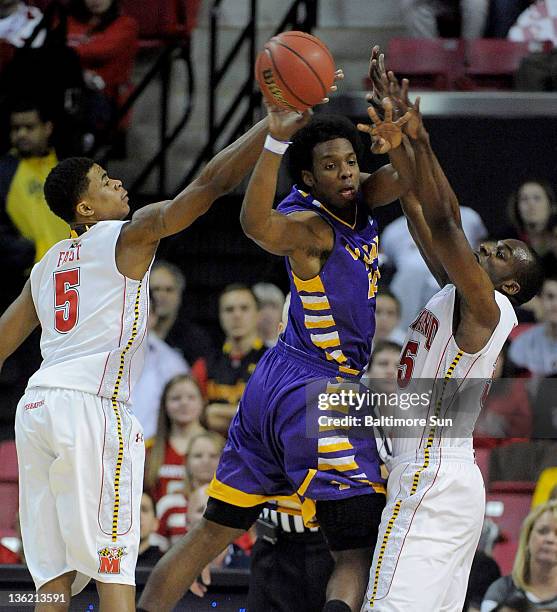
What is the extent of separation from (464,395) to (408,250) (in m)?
3.30

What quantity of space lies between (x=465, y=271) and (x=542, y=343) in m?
3.12

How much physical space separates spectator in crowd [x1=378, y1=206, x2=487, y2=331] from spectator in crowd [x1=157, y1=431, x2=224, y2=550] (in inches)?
56.1

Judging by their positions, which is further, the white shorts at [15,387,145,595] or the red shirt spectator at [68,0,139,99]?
the red shirt spectator at [68,0,139,99]

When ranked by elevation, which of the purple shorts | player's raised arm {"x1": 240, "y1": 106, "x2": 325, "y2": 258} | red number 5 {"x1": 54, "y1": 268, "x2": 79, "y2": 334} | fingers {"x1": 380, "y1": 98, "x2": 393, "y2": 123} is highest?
fingers {"x1": 380, "y1": 98, "x2": 393, "y2": 123}

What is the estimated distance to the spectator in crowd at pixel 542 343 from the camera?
24.5 feet

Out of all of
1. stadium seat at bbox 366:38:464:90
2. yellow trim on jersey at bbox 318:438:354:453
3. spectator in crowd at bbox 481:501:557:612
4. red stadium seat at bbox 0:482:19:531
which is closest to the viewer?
yellow trim on jersey at bbox 318:438:354:453

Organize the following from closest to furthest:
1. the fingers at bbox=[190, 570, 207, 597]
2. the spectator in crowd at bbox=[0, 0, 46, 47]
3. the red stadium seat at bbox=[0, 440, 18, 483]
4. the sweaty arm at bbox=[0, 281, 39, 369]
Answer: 1. the sweaty arm at bbox=[0, 281, 39, 369]
2. the fingers at bbox=[190, 570, 207, 597]
3. the red stadium seat at bbox=[0, 440, 18, 483]
4. the spectator in crowd at bbox=[0, 0, 46, 47]

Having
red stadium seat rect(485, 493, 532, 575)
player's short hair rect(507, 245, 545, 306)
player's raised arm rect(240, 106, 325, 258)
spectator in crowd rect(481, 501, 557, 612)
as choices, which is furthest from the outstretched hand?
red stadium seat rect(485, 493, 532, 575)

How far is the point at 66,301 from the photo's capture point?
4918 millimetres

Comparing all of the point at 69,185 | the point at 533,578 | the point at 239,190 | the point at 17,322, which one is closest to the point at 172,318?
the point at 239,190

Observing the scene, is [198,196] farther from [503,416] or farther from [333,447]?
[503,416]

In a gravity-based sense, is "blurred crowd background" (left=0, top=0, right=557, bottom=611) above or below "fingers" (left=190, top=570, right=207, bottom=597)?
above

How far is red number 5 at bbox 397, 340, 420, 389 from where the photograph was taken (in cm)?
490

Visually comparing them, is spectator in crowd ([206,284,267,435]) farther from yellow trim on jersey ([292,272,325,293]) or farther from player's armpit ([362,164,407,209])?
yellow trim on jersey ([292,272,325,293])
